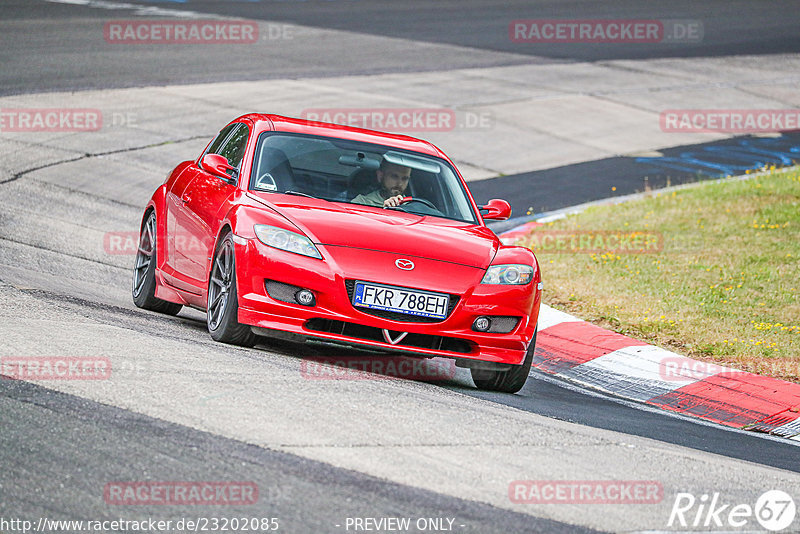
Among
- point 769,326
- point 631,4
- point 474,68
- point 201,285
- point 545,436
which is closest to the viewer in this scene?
point 545,436

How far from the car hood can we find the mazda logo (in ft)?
0.25

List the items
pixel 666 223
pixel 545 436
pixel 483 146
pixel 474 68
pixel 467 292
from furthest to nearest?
1. pixel 474 68
2. pixel 483 146
3. pixel 666 223
4. pixel 467 292
5. pixel 545 436

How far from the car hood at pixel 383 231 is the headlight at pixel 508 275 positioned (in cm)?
7

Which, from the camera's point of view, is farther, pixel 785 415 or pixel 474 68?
pixel 474 68

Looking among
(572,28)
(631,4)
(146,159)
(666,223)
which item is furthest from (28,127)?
(631,4)

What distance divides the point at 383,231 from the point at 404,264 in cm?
39

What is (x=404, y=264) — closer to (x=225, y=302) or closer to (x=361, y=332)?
(x=361, y=332)

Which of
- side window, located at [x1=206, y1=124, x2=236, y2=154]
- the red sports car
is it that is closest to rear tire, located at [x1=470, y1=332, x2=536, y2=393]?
the red sports car

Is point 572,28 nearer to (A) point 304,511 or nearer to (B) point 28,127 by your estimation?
(B) point 28,127

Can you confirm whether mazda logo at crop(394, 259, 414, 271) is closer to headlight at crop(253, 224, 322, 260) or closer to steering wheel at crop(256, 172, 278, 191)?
headlight at crop(253, 224, 322, 260)

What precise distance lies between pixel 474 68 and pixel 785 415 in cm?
1755

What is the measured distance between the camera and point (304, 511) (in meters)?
4.61

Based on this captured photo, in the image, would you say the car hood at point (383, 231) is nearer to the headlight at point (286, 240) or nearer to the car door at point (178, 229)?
the headlight at point (286, 240)

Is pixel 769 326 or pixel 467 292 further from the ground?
pixel 467 292
